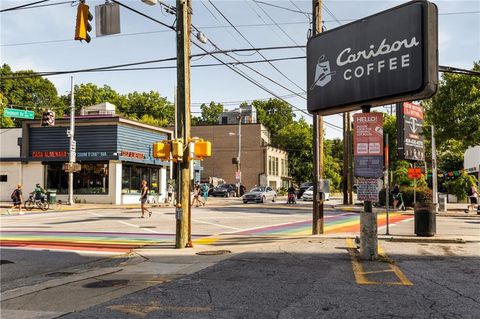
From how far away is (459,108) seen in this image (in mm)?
31641

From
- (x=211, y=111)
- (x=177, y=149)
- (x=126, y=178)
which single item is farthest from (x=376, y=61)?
(x=211, y=111)

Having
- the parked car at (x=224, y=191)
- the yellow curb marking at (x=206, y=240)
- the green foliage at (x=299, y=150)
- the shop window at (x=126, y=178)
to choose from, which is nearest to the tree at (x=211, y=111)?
the green foliage at (x=299, y=150)

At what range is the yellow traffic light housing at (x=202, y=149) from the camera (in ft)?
40.5

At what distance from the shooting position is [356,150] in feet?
35.9

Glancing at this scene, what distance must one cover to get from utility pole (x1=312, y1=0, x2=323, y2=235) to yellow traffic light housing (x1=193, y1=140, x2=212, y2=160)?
468 cm

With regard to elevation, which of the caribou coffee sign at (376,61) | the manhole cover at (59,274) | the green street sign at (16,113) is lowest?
the manhole cover at (59,274)

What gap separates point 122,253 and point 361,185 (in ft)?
20.2

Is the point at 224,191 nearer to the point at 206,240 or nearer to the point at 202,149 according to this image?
the point at 206,240

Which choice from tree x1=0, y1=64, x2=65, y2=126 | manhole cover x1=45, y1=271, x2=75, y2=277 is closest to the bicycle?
manhole cover x1=45, y1=271, x2=75, y2=277

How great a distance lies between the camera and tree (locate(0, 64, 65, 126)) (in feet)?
228

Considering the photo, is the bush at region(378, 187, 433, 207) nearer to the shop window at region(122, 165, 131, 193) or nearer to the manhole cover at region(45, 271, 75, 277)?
the shop window at region(122, 165, 131, 193)

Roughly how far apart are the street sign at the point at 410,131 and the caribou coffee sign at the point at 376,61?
21891 mm

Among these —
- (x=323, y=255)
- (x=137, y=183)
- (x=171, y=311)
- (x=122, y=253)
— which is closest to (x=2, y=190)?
(x=137, y=183)

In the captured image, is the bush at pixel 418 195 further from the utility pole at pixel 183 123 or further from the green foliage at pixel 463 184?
the utility pole at pixel 183 123
